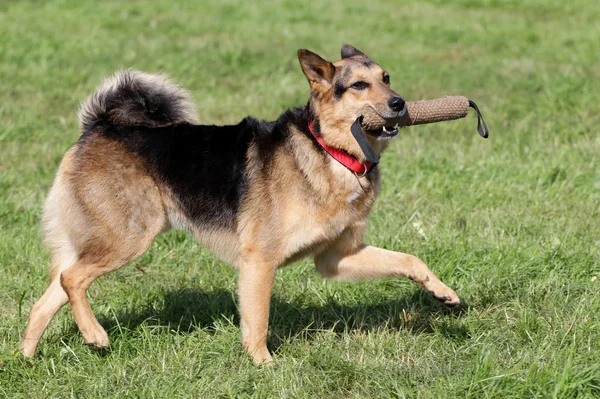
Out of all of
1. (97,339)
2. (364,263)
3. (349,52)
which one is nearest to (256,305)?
(364,263)

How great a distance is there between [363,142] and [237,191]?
0.80 meters

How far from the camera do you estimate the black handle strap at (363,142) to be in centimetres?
418

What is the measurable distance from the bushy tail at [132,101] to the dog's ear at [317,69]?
90cm

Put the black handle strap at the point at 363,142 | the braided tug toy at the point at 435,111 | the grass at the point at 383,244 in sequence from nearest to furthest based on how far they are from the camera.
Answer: the grass at the point at 383,244 < the black handle strap at the point at 363,142 < the braided tug toy at the point at 435,111

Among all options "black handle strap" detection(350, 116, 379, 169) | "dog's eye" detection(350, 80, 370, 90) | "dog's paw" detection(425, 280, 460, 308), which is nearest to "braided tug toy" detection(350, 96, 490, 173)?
"black handle strap" detection(350, 116, 379, 169)

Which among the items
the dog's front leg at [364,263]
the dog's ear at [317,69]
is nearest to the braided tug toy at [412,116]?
the dog's ear at [317,69]

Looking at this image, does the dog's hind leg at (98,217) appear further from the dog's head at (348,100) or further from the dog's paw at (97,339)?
the dog's head at (348,100)

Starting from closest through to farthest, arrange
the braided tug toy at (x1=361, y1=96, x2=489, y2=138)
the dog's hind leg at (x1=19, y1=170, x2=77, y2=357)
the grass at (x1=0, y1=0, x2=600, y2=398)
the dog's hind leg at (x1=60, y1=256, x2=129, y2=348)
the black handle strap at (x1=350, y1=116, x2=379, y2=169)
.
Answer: the grass at (x1=0, y1=0, x2=600, y2=398), the black handle strap at (x1=350, y1=116, x2=379, y2=169), the dog's hind leg at (x1=60, y1=256, x2=129, y2=348), the dog's hind leg at (x1=19, y1=170, x2=77, y2=357), the braided tug toy at (x1=361, y1=96, x2=489, y2=138)

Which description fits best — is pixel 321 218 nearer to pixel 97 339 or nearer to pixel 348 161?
pixel 348 161

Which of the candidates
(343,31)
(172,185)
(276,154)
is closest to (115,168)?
(172,185)

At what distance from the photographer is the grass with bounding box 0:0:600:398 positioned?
3.97m

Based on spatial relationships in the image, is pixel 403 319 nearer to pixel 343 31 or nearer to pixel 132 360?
pixel 132 360

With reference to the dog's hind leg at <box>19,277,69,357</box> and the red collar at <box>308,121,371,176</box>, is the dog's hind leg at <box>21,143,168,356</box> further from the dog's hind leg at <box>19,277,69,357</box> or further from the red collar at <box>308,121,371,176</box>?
the red collar at <box>308,121,371,176</box>

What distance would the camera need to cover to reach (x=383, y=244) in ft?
18.3
